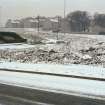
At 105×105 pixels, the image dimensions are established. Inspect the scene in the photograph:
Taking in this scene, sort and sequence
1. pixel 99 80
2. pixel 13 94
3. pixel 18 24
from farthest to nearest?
pixel 18 24 → pixel 99 80 → pixel 13 94

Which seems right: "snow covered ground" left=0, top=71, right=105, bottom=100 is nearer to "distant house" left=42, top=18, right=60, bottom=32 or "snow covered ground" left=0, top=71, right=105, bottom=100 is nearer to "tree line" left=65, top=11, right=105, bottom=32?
"tree line" left=65, top=11, right=105, bottom=32

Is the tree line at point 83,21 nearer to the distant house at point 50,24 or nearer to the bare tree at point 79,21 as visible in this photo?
the bare tree at point 79,21

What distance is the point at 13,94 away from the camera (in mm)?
10031

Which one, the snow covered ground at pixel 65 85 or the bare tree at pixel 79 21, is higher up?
the bare tree at pixel 79 21

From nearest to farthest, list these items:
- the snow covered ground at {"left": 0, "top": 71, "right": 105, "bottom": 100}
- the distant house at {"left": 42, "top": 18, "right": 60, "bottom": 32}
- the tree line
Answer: the snow covered ground at {"left": 0, "top": 71, "right": 105, "bottom": 100} < the tree line < the distant house at {"left": 42, "top": 18, "right": 60, "bottom": 32}

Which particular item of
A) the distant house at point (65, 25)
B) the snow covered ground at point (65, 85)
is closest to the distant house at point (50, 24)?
the distant house at point (65, 25)

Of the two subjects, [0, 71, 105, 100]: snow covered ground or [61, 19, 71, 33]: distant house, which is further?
[61, 19, 71, 33]: distant house

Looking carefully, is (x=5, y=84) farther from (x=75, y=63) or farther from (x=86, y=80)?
(x=75, y=63)

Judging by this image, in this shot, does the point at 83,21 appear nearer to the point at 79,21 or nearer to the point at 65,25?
the point at 79,21

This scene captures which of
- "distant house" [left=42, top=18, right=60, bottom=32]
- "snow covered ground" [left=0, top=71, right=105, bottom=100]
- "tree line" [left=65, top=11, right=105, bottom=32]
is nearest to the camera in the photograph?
"snow covered ground" [left=0, top=71, right=105, bottom=100]

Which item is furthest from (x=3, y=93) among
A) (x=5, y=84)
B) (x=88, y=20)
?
(x=88, y=20)

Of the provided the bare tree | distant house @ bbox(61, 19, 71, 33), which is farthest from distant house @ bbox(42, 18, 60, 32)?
the bare tree

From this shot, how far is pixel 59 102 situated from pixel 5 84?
3605mm

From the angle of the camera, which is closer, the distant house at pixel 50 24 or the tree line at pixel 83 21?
the tree line at pixel 83 21
